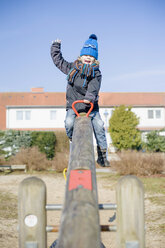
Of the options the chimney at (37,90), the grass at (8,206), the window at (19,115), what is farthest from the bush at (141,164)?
the chimney at (37,90)

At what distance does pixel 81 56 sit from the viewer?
426 centimetres

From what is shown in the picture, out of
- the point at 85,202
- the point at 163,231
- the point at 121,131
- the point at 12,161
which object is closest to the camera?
the point at 85,202

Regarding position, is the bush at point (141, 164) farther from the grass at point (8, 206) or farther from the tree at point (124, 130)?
the tree at point (124, 130)

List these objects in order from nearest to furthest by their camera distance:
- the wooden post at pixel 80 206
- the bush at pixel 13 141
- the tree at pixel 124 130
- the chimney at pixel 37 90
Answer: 1. the wooden post at pixel 80 206
2. the bush at pixel 13 141
3. the tree at pixel 124 130
4. the chimney at pixel 37 90

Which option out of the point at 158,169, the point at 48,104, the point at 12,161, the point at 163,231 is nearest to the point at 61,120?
the point at 48,104

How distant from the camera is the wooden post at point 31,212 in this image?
2.24m

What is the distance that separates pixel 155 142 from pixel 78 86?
77.3 ft

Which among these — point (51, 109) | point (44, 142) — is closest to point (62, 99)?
point (51, 109)

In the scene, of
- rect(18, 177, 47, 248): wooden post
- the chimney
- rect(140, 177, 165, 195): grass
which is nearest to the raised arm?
rect(18, 177, 47, 248): wooden post

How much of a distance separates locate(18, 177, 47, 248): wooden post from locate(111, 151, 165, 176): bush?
12044 millimetres

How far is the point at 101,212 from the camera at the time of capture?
27.0 ft

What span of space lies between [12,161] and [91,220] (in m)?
17.1

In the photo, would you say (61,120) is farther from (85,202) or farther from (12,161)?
(85,202)

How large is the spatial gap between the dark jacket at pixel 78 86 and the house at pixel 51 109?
2708 centimetres
